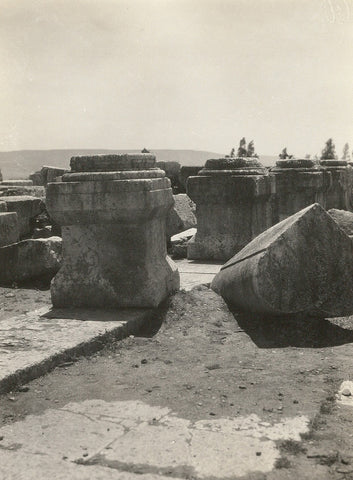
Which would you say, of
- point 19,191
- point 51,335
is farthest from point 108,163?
point 19,191

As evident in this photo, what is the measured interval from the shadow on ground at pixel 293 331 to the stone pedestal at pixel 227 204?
2476mm

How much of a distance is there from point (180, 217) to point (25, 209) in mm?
1968

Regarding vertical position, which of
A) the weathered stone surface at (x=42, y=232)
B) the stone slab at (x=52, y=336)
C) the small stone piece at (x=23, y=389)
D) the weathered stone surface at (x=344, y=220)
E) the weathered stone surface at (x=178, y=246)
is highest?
the weathered stone surface at (x=344, y=220)

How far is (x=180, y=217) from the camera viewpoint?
8.20m

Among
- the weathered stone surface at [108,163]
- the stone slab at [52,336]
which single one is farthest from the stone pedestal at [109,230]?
the stone slab at [52,336]

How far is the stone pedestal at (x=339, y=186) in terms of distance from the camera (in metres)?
11.6

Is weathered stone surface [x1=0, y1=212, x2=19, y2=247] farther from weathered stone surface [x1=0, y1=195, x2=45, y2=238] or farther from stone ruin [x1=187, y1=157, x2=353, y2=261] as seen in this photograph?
stone ruin [x1=187, y1=157, x2=353, y2=261]

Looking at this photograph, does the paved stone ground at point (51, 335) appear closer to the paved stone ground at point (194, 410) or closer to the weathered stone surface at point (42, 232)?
the paved stone ground at point (194, 410)

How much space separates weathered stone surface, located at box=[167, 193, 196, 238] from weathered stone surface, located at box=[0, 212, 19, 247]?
81.2 inches

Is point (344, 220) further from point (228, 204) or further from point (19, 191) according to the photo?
point (19, 191)

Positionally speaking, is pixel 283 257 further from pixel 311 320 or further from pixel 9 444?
pixel 9 444

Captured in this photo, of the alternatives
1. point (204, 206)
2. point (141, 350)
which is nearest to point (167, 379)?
point (141, 350)

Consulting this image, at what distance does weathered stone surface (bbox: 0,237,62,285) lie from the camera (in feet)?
20.3

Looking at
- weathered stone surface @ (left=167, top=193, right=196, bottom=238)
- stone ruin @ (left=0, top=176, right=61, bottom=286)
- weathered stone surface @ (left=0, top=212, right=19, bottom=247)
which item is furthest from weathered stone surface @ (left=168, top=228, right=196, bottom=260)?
weathered stone surface @ (left=0, top=212, right=19, bottom=247)
